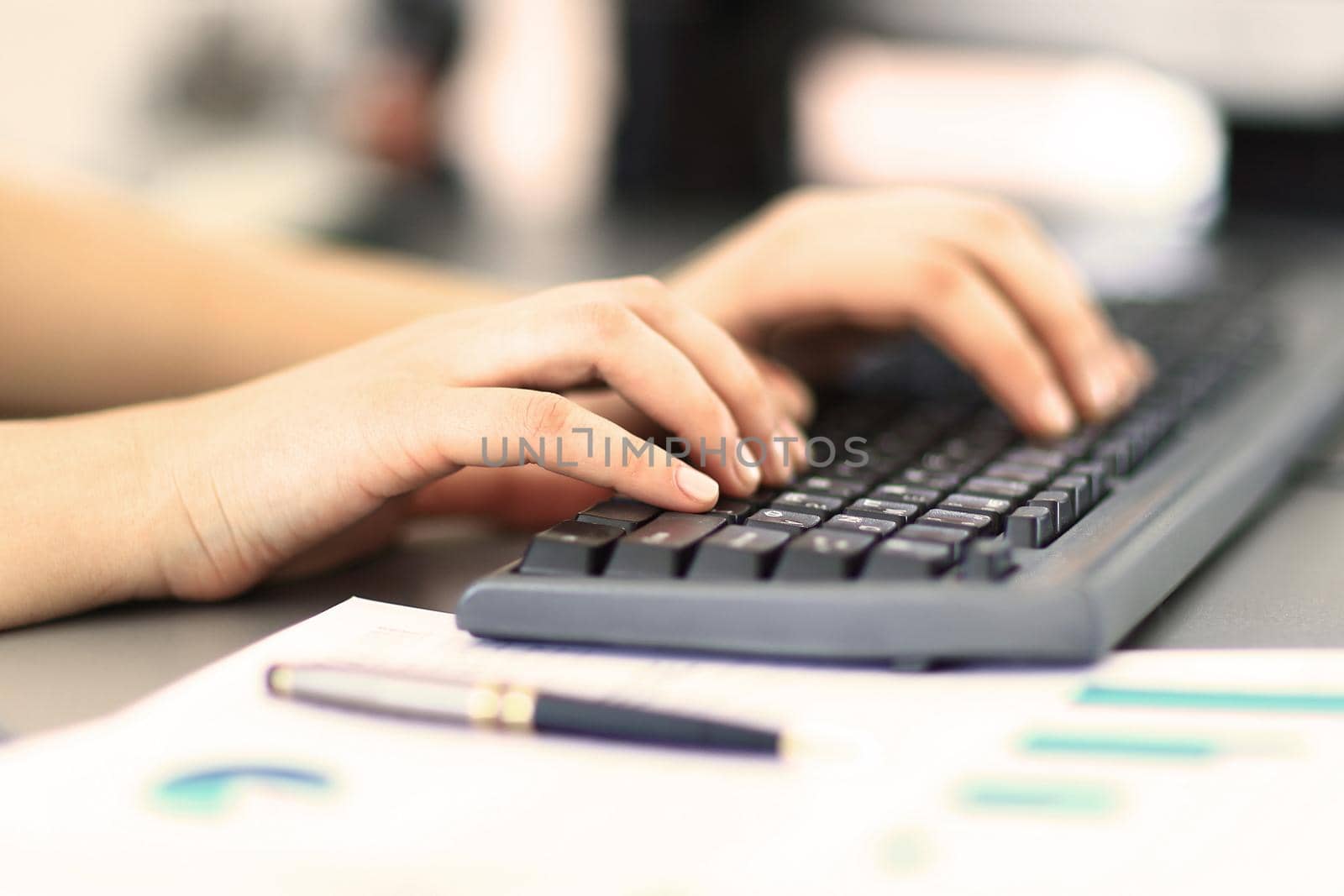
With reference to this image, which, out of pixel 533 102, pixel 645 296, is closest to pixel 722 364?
pixel 645 296

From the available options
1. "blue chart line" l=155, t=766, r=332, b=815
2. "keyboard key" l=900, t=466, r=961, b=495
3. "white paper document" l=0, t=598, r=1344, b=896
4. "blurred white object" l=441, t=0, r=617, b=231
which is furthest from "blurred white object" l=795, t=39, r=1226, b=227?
"blue chart line" l=155, t=766, r=332, b=815

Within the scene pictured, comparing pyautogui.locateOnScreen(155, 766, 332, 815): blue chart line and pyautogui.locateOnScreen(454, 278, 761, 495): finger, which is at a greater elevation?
pyautogui.locateOnScreen(454, 278, 761, 495): finger

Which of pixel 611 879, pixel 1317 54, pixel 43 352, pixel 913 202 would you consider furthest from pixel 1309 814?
pixel 1317 54

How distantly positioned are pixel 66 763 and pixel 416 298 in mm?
438

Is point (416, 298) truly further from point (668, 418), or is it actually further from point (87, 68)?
point (87, 68)

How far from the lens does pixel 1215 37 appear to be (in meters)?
1.07

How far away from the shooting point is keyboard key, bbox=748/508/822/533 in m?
0.42

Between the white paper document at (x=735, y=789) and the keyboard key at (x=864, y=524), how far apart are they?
0.05 m

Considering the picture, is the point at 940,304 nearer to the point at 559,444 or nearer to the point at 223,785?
the point at 559,444

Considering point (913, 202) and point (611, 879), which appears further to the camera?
point (913, 202)

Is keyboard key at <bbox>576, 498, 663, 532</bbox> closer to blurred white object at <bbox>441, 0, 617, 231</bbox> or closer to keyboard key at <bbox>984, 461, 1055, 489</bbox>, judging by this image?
keyboard key at <bbox>984, 461, 1055, 489</bbox>

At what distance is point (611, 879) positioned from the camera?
0.94 feet

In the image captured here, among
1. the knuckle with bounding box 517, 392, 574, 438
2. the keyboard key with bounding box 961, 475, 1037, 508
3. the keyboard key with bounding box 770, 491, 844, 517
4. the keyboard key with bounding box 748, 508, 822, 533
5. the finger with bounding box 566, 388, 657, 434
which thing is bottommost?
the keyboard key with bounding box 748, 508, 822, 533

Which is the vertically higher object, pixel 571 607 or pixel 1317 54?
pixel 1317 54
